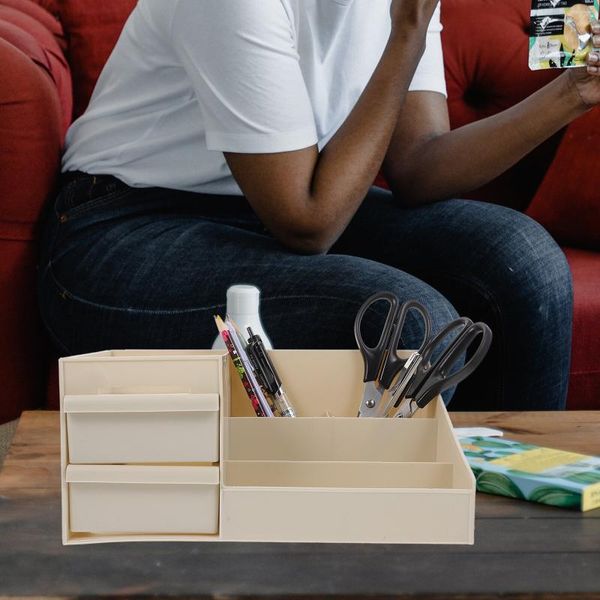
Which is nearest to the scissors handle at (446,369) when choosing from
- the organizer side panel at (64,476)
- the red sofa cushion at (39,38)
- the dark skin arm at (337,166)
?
the organizer side panel at (64,476)

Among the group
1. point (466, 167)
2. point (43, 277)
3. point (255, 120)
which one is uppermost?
point (255, 120)

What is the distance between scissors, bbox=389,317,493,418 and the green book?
2.2 inches

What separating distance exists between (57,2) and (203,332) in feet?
2.81

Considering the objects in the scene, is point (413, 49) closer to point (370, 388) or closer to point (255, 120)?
point (255, 120)

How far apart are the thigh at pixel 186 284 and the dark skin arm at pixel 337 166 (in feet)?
0.14

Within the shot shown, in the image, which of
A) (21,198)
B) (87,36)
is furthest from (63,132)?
Answer: (87,36)

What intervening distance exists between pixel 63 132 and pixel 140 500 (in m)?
1.02

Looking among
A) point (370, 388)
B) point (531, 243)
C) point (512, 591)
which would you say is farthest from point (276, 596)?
point (531, 243)

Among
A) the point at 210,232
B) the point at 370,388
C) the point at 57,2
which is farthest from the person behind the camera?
the point at 57,2

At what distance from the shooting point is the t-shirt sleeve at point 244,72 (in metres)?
1.11

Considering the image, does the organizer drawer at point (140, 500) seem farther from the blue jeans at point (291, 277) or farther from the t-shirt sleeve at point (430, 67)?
the t-shirt sleeve at point (430, 67)

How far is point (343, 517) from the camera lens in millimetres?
591

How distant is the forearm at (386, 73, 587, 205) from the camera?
4.48ft

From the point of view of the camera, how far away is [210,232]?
1.23 metres
